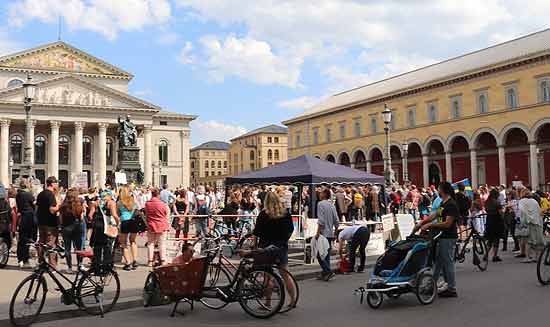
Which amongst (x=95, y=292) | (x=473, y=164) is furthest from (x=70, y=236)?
(x=473, y=164)

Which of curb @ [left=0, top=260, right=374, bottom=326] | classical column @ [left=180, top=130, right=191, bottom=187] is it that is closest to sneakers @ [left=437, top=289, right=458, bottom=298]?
curb @ [left=0, top=260, right=374, bottom=326]

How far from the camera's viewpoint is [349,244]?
12109 mm

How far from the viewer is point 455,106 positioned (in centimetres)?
5188

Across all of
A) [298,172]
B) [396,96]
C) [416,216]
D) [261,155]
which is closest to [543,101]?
[396,96]

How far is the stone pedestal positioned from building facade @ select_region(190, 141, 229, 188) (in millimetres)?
108694

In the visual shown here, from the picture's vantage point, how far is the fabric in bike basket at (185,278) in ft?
25.7

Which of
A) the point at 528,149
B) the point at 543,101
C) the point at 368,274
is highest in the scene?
the point at 543,101

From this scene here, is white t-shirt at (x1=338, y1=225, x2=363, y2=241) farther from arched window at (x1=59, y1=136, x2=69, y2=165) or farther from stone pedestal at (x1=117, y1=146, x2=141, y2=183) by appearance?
arched window at (x1=59, y1=136, x2=69, y2=165)

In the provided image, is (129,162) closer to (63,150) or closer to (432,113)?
(432,113)

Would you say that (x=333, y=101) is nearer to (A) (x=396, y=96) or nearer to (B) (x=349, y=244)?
(A) (x=396, y=96)

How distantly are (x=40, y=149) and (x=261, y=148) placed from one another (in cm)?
5535

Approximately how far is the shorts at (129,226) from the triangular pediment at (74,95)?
5583 cm

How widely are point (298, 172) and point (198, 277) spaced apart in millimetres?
8800

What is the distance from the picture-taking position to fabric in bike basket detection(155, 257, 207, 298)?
784cm
